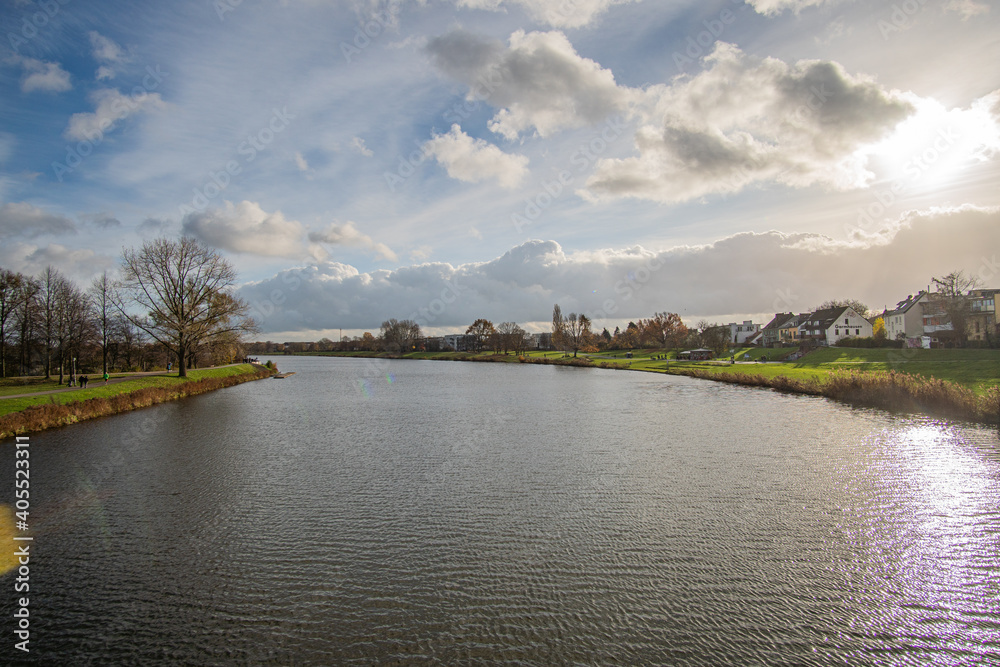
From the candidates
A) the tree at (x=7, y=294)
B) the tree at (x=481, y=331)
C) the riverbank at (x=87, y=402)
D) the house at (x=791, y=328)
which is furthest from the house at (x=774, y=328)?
the tree at (x=7, y=294)

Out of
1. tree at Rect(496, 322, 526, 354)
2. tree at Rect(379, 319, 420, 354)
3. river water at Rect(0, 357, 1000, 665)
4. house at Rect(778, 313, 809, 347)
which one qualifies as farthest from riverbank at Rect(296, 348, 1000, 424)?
tree at Rect(379, 319, 420, 354)

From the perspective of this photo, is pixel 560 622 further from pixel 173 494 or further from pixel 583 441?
pixel 583 441

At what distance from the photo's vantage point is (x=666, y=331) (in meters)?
102

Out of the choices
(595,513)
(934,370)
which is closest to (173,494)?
(595,513)

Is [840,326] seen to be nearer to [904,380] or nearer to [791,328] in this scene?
[791,328]

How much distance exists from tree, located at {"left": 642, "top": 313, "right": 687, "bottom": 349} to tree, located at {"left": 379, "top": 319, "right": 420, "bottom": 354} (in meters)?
80.1

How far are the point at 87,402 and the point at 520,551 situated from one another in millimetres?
28209

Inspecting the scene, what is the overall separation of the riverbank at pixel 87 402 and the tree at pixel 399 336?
357ft

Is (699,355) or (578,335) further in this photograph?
(578,335)

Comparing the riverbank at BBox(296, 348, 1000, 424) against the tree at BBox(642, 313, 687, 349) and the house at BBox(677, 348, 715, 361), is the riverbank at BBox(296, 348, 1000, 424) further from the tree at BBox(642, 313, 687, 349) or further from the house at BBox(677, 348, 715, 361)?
the tree at BBox(642, 313, 687, 349)

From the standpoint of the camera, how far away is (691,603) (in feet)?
23.6

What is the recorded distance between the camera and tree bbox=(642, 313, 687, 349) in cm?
9944

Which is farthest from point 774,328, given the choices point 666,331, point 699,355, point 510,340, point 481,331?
point 481,331

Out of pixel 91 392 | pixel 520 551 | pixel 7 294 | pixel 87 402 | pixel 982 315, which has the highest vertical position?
pixel 7 294
